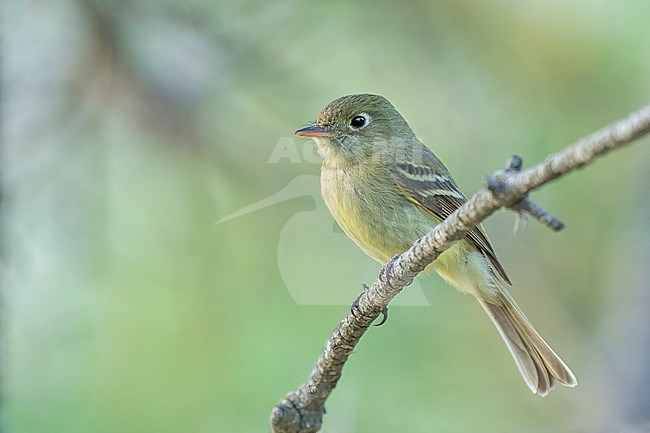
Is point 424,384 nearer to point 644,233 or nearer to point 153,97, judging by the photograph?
point 644,233

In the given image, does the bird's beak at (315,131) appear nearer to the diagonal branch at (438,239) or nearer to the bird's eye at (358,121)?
the bird's eye at (358,121)

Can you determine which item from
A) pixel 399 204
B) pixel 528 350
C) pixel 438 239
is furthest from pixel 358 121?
pixel 438 239

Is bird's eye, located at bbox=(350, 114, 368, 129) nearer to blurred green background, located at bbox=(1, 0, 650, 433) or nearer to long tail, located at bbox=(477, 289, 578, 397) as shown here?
blurred green background, located at bbox=(1, 0, 650, 433)

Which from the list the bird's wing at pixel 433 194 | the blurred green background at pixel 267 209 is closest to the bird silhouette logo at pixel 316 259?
the blurred green background at pixel 267 209

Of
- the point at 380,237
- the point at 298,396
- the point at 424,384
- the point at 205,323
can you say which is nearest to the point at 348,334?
the point at 298,396

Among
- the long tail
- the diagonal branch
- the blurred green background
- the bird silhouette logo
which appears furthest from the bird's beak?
the diagonal branch

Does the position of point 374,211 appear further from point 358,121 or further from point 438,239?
point 438,239
